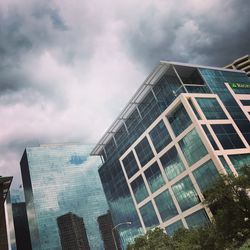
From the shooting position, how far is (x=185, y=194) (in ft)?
222

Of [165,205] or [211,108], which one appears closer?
[211,108]

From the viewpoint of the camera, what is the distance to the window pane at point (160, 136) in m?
73.8

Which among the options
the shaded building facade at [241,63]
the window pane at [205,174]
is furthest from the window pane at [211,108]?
the shaded building facade at [241,63]

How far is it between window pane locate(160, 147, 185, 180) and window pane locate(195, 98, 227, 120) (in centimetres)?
1026

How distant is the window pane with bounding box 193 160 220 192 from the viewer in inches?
2379

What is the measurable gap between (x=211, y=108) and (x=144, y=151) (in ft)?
67.8

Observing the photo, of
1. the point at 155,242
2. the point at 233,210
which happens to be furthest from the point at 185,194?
the point at 233,210

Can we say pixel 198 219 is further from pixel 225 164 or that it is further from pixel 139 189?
pixel 139 189

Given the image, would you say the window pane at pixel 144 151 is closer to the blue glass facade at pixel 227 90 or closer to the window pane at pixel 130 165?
the window pane at pixel 130 165

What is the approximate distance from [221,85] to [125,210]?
4397 cm

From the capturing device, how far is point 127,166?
9038cm

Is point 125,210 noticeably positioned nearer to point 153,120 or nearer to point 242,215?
point 153,120

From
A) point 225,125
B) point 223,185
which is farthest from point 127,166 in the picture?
point 223,185

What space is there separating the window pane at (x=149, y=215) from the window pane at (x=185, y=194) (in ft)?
37.0
